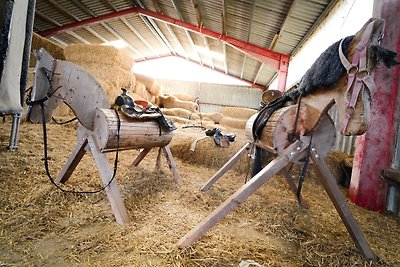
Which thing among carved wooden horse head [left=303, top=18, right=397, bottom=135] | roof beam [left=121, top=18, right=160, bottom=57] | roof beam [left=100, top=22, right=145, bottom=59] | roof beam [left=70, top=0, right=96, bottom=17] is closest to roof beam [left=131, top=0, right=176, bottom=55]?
roof beam [left=121, top=18, right=160, bottom=57]

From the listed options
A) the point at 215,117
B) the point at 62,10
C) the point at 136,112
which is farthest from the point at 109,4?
the point at 136,112

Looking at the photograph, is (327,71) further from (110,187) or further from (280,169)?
(110,187)

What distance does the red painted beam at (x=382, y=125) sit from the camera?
10.7 feet

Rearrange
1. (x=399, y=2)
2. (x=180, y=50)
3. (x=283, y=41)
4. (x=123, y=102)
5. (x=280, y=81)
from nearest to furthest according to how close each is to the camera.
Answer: (x=123, y=102)
(x=399, y=2)
(x=283, y=41)
(x=280, y=81)
(x=180, y=50)

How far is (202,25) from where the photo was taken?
33.6ft

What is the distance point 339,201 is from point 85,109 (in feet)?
7.66

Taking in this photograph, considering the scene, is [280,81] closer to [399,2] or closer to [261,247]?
[399,2]

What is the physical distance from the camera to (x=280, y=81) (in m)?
9.55

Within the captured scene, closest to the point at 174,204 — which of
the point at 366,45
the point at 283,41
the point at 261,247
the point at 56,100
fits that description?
the point at 261,247

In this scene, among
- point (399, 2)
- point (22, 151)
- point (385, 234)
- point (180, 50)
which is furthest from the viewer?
point (180, 50)

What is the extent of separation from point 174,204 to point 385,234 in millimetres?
2220

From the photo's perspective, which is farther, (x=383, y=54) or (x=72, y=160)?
(x=72, y=160)

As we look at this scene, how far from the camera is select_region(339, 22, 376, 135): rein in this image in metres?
1.43

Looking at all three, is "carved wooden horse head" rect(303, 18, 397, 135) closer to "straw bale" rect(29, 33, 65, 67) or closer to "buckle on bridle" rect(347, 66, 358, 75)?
"buckle on bridle" rect(347, 66, 358, 75)
